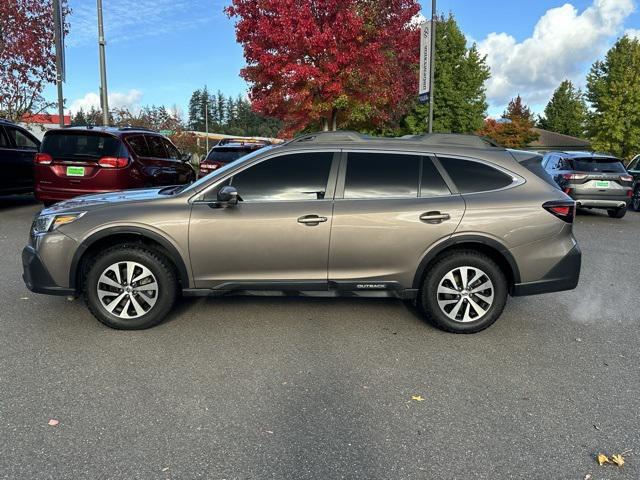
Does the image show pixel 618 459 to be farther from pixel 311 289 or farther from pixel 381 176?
pixel 381 176

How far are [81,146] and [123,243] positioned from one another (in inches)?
225

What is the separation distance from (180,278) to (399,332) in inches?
79.4

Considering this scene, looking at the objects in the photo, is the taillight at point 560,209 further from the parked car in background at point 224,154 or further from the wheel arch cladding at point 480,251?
the parked car in background at point 224,154

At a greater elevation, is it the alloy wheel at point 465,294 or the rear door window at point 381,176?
the rear door window at point 381,176

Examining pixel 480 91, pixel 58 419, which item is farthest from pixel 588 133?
pixel 58 419

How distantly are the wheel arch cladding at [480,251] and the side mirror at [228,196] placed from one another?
171cm

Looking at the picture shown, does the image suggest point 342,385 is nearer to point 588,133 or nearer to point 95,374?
point 95,374

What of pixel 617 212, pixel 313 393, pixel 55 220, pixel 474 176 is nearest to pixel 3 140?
pixel 55 220

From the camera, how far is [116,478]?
253 centimetres

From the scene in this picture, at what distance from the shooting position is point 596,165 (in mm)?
12422

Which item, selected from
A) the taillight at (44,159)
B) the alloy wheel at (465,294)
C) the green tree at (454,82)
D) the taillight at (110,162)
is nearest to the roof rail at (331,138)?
the alloy wheel at (465,294)

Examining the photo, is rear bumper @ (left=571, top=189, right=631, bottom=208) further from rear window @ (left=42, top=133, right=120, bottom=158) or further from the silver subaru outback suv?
rear window @ (left=42, top=133, right=120, bottom=158)

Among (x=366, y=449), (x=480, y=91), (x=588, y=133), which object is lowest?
(x=366, y=449)

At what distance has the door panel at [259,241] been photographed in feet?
14.5
